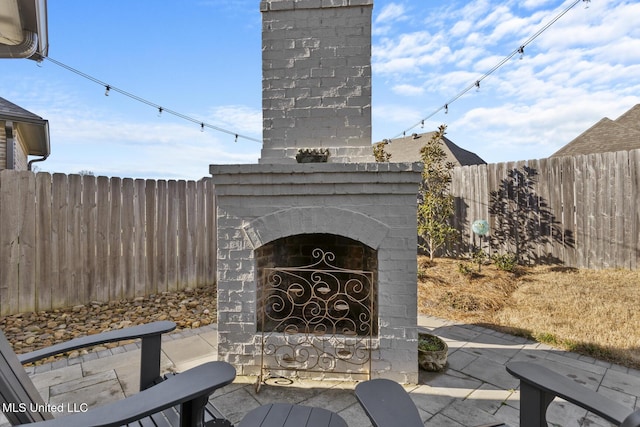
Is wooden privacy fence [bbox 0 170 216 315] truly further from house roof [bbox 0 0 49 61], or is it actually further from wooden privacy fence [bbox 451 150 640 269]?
wooden privacy fence [bbox 451 150 640 269]

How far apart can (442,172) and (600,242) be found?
10.4ft

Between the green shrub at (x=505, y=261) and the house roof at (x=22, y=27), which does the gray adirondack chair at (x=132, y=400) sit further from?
the green shrub at (x=505, y=261)

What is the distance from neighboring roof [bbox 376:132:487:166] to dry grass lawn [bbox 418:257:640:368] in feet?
21.3

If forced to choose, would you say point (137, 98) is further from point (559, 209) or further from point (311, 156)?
point (559, 209)

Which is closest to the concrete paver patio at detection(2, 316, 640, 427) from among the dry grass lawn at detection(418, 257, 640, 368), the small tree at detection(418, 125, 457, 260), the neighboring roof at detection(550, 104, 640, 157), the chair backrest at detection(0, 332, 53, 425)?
the dry grass lawn at detection(418, 257, 640, 368)

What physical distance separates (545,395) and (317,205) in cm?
194

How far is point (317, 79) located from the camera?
3.03 m

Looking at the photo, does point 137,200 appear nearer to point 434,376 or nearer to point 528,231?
point 434,376

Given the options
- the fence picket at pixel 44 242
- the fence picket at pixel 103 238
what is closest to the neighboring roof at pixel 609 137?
the fence picket at pixel 103 238

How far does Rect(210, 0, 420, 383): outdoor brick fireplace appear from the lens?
8.52 ft

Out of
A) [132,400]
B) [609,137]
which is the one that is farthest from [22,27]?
[609,137]

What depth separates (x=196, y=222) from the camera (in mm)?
5559

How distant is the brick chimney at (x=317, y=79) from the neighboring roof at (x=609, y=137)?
30.3ft

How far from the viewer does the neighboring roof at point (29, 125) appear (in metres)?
6.73
